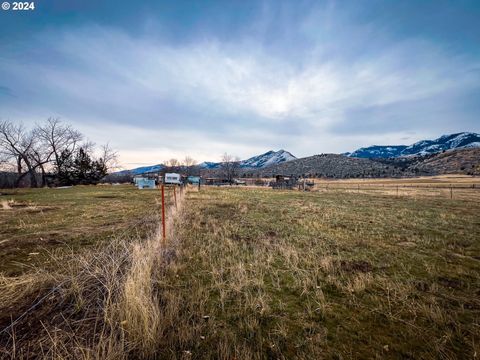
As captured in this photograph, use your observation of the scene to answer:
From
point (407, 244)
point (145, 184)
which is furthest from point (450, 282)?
point (145, 184)

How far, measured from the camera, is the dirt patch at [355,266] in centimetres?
584

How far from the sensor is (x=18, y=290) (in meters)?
3.92

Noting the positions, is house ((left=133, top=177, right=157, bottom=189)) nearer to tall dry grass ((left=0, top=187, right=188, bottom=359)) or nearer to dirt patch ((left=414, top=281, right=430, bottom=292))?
tall dry grass ((left=0, top=187, right=188, bottom=359))

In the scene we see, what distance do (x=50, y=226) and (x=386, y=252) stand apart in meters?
14.2

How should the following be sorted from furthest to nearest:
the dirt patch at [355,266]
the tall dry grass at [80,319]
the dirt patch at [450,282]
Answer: the dirt patch at [355,266] < the dirt patch at [450,282] < the tall dry grass at [80,319]

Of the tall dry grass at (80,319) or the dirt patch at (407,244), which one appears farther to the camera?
the dirt patch at (407,244)

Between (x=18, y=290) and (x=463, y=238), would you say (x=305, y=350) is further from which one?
(x=463, y=238)

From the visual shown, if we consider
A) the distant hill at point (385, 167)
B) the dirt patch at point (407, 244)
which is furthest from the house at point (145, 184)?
the distant hill at point (385, 167)

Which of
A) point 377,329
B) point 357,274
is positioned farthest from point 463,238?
point 377,329

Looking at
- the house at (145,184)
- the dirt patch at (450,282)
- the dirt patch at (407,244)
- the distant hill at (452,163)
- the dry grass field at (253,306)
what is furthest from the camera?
the distant hill at (452,163)

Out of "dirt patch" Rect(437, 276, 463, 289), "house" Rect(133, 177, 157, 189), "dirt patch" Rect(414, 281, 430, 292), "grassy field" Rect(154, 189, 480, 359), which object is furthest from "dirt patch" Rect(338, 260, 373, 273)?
"house" Rect(133, 177, 157, 189)

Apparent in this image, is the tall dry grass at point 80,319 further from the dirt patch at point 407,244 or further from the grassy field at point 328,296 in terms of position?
the dirt patch at point 407,244

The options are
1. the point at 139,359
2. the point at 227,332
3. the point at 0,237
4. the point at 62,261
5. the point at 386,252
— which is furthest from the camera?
the point at 0,237

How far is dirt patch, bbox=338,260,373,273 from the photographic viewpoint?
19.2ft
